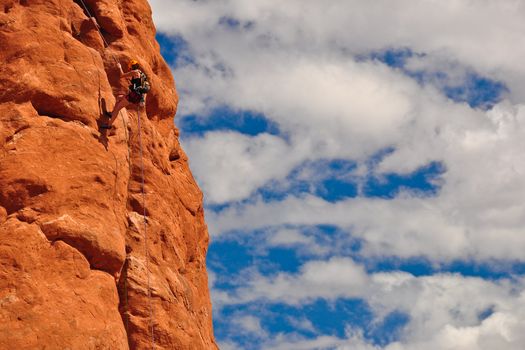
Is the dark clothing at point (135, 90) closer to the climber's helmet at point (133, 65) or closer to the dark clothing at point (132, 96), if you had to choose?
the dark clothing at point (132, 96)

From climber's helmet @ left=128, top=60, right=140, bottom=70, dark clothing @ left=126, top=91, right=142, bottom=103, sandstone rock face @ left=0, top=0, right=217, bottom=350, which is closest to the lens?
sandstone rock face @ left=0, top=0, right=217, bottom=350

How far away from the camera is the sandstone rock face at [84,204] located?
23609 millimetres

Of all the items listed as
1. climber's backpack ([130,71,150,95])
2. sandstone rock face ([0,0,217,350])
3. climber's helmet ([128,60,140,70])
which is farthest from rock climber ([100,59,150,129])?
climber's helmet ([128,60,140,70])

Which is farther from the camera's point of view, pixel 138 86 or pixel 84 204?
pixel 138 86

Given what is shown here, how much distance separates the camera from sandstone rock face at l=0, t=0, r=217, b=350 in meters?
23.6

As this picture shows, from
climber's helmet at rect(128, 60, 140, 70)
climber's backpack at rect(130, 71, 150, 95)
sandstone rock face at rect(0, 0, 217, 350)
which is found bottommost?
sandstone rock face at rect(0, 0, 217, 350)

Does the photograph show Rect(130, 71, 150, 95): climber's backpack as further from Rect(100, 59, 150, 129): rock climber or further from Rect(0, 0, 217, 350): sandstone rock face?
Rect(0, 0, 217, 350): sandstone rock face

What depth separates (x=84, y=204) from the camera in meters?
26.2

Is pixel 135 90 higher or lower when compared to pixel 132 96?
higher

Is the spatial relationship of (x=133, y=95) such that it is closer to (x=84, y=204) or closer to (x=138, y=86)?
(x=138, y=86)

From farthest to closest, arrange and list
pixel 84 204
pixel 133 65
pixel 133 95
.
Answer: pixel 133 65, pixel 133 95, pixel 84 204

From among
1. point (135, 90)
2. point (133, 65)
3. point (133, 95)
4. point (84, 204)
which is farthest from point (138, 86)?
point (84, 204)

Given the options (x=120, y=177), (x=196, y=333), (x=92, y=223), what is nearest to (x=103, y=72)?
(x=120, y=177)

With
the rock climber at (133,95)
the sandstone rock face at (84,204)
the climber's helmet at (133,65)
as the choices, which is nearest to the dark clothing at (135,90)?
the rock climber at (133,95)
